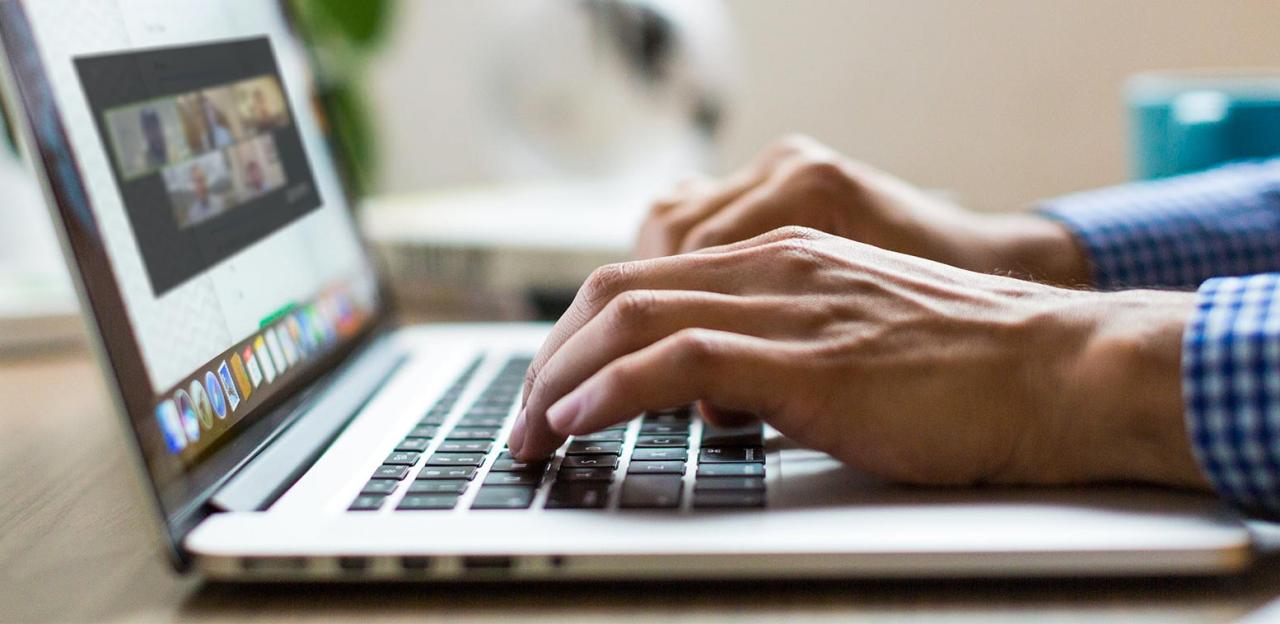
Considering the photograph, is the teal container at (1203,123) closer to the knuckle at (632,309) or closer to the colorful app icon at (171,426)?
the knuckle at (632,309)

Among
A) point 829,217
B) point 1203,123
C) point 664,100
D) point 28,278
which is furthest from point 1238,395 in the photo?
point 28,278

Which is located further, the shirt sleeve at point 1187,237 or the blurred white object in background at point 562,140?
the blurred white object in background at point 562,140

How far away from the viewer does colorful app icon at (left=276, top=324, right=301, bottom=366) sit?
56cm

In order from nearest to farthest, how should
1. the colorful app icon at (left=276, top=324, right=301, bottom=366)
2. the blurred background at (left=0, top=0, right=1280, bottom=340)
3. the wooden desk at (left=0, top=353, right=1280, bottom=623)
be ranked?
the wooden desk at (left=0, top=353, right=1280, bottom=623) → the colorful app icon at (left=276, top=324, right=301, bottom=366) → the blurred background at (left=0, top=0, right=1280, bottom=340)

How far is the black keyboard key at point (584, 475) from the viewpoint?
0.42m

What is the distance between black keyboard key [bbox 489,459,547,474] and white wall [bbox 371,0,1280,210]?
114 cm

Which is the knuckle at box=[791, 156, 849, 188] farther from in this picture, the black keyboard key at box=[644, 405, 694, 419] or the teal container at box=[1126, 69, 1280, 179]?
the teal container at box=[1126, 69, 1280, 179]

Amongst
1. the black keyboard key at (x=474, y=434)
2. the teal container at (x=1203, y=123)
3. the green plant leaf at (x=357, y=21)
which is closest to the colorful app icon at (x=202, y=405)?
the black keyboard key at (x=474, y=434)

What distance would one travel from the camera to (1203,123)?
0.90 m

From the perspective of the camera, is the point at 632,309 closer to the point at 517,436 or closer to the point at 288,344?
the point at 517,436

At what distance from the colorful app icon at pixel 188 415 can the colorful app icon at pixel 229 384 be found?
37mm

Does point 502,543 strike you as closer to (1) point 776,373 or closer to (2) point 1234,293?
(1) point 776,373

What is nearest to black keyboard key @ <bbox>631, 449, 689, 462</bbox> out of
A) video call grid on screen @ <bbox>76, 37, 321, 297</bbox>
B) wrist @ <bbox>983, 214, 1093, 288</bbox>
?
video call grid on screen @ <bbox>76, 37, 321, 297</bbox>

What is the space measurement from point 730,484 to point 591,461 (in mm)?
65
